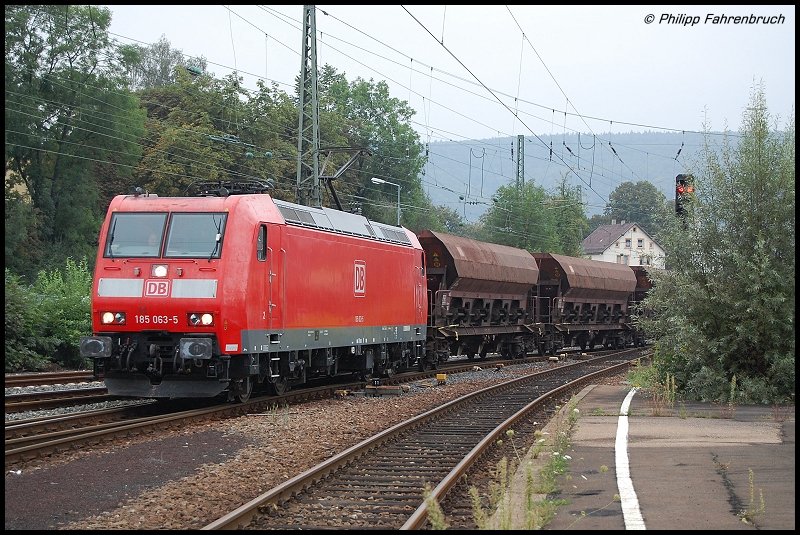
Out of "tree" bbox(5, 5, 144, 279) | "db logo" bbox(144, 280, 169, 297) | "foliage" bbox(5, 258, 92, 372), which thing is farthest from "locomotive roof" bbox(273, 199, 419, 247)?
"tree" bbox(5, 5, 144, 279)

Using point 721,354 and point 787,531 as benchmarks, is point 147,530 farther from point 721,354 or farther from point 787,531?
point 721,354

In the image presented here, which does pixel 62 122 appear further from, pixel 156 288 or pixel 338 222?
pixel 156 288

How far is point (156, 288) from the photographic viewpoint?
1491cm

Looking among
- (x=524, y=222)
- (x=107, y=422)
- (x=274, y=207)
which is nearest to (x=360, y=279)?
(x=274, y=207)

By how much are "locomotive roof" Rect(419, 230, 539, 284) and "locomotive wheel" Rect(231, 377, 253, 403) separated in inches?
496

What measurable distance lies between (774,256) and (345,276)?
7903 millimetres

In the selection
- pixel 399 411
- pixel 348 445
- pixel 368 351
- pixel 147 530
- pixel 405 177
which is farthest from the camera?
pixel 405 177

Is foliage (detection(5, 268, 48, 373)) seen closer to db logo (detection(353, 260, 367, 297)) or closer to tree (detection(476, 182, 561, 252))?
db logo (detection(353, 260, 367, 297))

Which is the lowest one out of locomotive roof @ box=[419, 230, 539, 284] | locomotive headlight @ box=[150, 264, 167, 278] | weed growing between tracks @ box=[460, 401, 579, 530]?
weed growing between tracks @ box=[460, 401, 579, 530]

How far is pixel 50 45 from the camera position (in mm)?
47938

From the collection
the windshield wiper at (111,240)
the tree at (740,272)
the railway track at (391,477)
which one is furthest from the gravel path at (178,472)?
the tree at (740,272)

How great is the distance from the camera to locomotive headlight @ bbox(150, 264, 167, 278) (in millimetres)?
14945

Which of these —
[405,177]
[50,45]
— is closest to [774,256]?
[50,45]

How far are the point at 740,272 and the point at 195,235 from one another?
8572 millimetres
